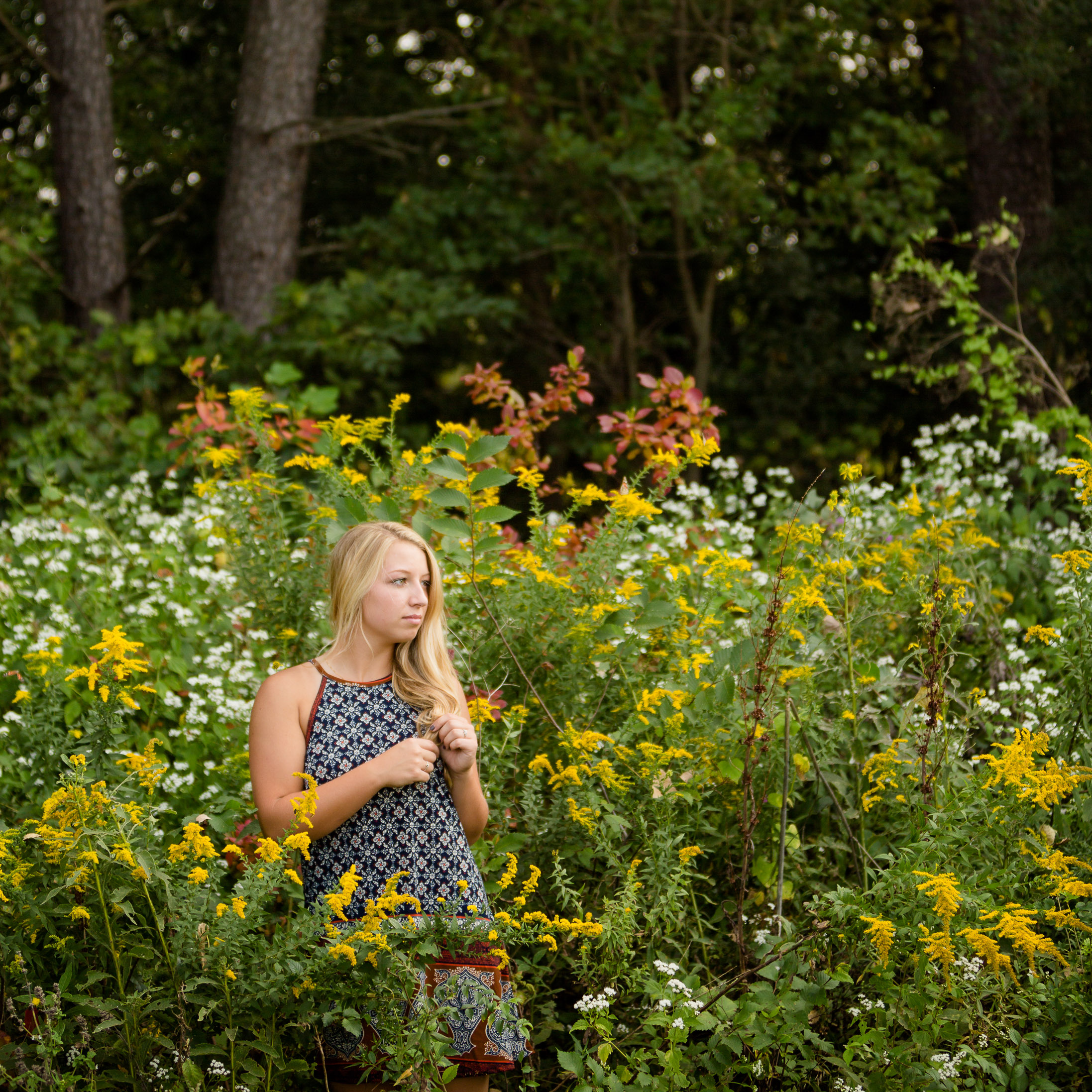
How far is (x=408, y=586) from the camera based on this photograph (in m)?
2.37

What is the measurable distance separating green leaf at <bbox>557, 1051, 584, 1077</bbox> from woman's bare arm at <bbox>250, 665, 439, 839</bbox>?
0.59m

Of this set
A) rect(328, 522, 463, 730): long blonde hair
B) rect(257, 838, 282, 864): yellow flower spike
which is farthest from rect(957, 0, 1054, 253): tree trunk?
rect(257, 838, 282, 864): yellow flower spike

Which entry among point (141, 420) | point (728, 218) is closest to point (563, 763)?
point (141, 420)

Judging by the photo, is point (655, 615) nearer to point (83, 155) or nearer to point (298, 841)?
point (298, 841)

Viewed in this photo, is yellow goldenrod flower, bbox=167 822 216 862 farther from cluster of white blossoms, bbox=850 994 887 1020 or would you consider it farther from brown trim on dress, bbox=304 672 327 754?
cluster of white blossoms, bbox=850 994 887 1020

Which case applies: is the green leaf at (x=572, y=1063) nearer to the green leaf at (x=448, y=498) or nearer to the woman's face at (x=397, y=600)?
the woman's face at (x=397, y=600)

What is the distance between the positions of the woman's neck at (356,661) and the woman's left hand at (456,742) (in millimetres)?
202

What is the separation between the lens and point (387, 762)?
7.03 ft

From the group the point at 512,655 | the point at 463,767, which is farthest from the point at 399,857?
the point at 512,655

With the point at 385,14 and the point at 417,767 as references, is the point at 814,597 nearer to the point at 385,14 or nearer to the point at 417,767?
the point at 417,767

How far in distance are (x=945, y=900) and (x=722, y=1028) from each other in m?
0.55

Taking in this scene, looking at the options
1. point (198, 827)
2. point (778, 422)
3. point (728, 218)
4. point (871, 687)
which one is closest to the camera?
point (198, 827)

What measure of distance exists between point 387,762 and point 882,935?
992mm

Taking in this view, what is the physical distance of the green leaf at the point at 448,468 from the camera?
2750 mm
